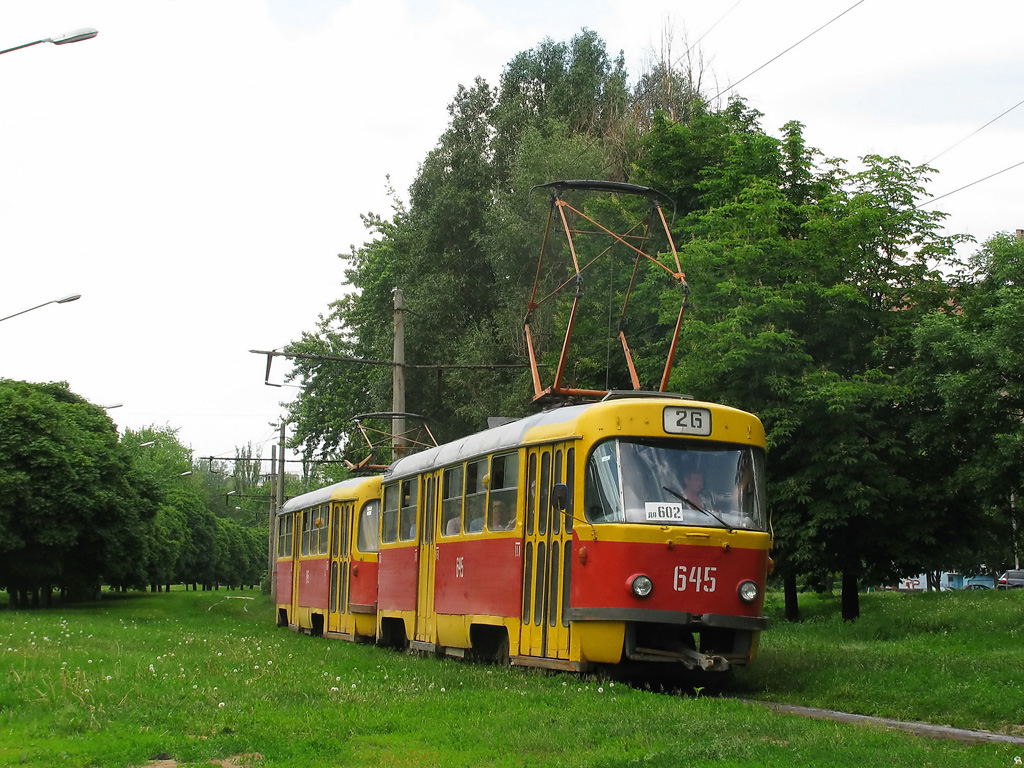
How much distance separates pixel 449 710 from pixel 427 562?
7.81m

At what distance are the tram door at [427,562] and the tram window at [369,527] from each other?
3.74 meters

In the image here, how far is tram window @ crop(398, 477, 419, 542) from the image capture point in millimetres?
19266

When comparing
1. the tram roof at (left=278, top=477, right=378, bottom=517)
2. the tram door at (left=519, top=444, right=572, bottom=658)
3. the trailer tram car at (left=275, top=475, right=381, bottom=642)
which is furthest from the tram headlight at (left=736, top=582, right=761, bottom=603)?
the tram roof at (left=278, top=477, right=378, bottom=517)

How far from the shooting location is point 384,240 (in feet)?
171

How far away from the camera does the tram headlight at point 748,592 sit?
1303 centimetres

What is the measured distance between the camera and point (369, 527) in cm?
2303

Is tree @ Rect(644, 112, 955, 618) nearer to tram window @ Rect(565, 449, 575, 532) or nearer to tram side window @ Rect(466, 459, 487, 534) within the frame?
tram side window @ Rect(466, 459, 487, 534)

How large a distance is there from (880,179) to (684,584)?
1465cm

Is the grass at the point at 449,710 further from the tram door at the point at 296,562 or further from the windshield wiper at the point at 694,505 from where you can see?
the tram door at the point at 296,562

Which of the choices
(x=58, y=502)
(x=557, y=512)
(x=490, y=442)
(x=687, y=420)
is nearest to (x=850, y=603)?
(x=490, y=442)

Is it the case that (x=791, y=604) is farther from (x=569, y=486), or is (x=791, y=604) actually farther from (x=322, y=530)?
(x=569, y=486)

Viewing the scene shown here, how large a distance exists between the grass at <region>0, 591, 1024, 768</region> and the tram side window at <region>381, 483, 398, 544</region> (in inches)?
140

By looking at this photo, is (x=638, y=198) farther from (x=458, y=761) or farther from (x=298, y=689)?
(x=458, y=761)

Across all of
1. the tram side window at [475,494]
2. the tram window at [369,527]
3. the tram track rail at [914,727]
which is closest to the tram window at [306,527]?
the tram window at [369,527]
